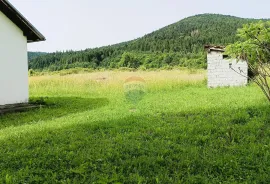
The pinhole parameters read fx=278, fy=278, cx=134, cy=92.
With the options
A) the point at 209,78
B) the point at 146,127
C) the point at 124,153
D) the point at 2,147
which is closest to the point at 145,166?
the point at 124,153

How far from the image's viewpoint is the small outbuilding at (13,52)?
10.8m

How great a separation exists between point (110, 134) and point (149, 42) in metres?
91.1

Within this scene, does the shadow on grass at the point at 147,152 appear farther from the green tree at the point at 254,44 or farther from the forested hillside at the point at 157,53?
the forested hillside at the point at 157,53

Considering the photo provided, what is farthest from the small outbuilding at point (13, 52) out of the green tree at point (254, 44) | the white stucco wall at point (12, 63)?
the green tree at point (254, 44)

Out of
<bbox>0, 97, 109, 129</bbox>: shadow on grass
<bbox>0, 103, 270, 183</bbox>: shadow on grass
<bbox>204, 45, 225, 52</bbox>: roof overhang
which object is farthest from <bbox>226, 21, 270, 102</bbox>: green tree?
<bbox>204, 45, 225, 52</bbox>: roof overhang

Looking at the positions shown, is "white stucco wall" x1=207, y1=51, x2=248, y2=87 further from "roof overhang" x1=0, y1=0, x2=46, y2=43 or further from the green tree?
the green tree

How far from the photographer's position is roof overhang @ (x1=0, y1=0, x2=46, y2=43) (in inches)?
422

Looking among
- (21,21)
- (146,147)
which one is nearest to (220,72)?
(21,21)

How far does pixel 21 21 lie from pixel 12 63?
1.75m

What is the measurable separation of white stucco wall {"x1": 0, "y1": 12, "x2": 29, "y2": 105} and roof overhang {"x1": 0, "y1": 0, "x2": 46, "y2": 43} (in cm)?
17

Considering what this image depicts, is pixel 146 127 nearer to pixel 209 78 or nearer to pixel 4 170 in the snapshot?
pixel 4 170

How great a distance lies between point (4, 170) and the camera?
424cm

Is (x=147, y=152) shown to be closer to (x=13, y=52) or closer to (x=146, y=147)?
(x=146, y=147)

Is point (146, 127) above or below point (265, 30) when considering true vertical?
below
